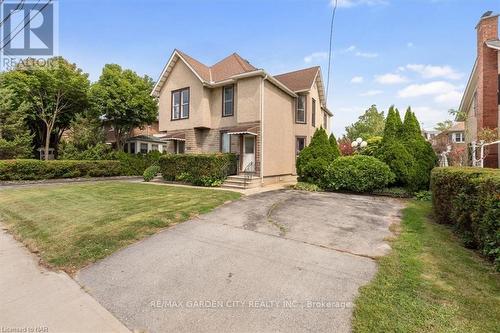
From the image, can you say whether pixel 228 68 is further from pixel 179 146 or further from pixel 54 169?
pixel 54 169

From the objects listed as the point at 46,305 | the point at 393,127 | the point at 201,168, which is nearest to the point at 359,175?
the point at 393,127

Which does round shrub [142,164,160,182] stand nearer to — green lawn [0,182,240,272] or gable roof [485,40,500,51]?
green lawn [0,182,240,272]

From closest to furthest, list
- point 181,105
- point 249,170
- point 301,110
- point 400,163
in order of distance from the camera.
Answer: point 400,163 < point 249,170 < point 181,105 < point 301,110

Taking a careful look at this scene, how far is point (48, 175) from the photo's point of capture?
18438 millimetres

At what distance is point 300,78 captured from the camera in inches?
779

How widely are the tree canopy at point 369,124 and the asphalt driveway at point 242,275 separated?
3071cm

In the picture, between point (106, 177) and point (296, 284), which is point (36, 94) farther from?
point (296, 284)

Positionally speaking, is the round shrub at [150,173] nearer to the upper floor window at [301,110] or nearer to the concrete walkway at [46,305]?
the upper floor window at [301,110]

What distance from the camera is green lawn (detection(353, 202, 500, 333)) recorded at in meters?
2.72

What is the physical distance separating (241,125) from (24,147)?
57.8 ft

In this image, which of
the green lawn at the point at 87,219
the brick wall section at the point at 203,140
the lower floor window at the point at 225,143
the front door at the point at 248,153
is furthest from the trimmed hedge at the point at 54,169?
the front door at the point at 248,153

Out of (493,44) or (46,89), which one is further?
(46,89)

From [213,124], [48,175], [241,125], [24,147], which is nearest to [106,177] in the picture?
[48,175]

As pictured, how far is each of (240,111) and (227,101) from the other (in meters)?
1.73
